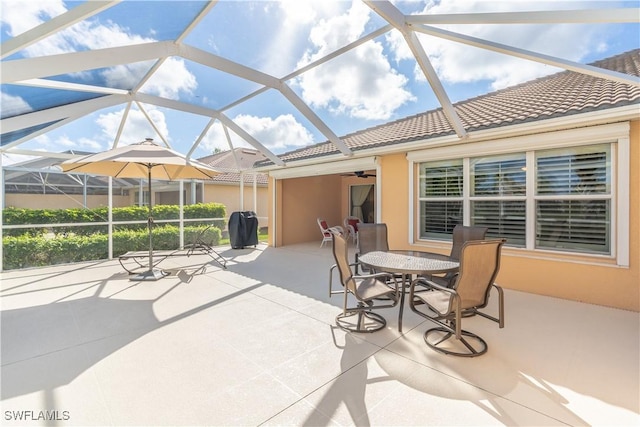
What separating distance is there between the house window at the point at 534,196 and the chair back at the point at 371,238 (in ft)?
5.89

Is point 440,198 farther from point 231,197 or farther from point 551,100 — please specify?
point 231,197

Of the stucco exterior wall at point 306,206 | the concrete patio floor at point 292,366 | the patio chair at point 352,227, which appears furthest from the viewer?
the stucco exterior wall at point 306,206

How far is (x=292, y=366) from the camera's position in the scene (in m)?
2.81

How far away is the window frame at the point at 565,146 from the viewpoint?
4238 millimetres

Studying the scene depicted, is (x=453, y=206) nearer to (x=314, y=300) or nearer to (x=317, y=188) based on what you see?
(x=314, y=300)

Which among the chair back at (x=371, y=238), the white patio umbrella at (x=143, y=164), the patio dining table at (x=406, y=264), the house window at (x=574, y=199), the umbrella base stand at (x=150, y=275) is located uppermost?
the white patio umbrella at (x=143, y=164)

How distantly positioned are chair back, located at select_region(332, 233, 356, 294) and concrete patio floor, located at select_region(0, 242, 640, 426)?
0.64m

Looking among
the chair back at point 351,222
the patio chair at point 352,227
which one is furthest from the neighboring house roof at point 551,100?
the chair back at point 351,222

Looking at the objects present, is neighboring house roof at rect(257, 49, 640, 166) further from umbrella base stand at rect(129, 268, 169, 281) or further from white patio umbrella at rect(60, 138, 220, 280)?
umbrella base stand at rect(129, 268, 169, 281)

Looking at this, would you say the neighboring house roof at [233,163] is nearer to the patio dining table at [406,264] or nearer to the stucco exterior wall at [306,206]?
the stucco exterior wall at [306,206]

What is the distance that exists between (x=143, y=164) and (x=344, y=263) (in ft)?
18.0

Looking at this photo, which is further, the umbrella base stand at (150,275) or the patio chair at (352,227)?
the patio chair at (352,227)

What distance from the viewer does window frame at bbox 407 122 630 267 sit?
424 centimetres

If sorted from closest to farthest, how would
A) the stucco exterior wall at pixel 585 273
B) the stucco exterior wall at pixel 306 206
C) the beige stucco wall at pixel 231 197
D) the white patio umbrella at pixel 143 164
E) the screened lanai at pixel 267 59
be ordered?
the screened lanai at pixel 267 59
the stucco exterior wall at pixel 585 273
the white patio umbrella at pixel 143 164
the stucco exterior wall at pixel 306 206
the beige stucco wall at pixel 231 197
